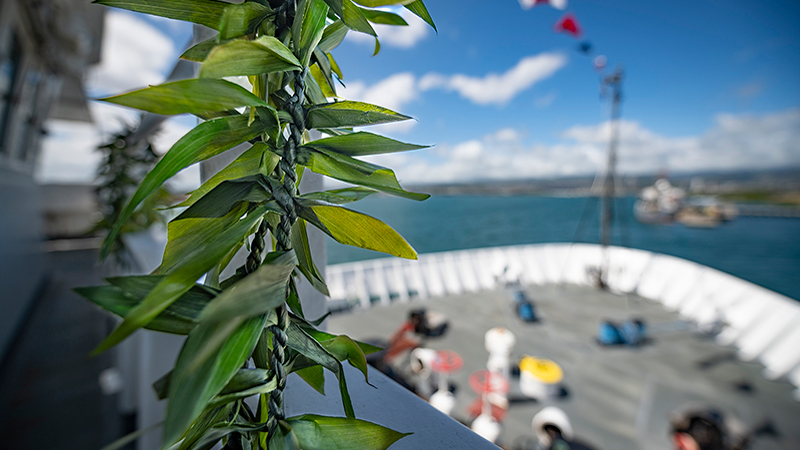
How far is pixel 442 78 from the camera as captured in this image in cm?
3359

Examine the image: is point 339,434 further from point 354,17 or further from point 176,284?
point 354,17

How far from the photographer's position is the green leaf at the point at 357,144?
0.60ft

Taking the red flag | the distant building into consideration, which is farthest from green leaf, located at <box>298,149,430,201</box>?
the red flag

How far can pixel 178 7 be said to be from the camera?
168 mm

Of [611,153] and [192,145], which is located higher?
[611,153]

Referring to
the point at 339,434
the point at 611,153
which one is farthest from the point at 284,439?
the point at 611,153

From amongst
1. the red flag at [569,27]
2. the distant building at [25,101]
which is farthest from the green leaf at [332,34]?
the red flag at [569,27]

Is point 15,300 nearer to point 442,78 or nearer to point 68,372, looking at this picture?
point 68,372

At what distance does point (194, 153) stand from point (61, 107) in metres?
8.49

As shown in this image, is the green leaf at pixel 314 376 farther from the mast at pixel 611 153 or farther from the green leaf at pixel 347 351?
the mast at pixel 611 153

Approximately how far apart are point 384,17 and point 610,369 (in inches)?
145

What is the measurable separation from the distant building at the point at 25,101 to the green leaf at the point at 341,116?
317 cm

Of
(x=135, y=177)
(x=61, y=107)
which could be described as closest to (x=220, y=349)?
(x=135, y=177)

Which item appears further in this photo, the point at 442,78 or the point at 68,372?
the point at 442,78
